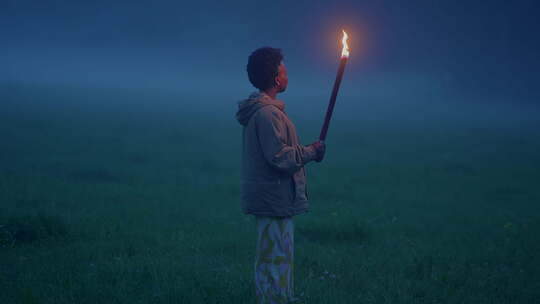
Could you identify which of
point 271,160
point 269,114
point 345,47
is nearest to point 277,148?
point 271,160

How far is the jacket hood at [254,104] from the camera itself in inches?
160

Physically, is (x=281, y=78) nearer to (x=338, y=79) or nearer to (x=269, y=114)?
(x=269, y=114)

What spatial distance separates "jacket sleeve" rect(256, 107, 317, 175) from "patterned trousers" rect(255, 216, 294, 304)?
1.86 ft

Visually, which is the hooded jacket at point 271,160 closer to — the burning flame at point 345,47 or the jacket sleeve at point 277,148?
the jacket sleeve at point 277,148

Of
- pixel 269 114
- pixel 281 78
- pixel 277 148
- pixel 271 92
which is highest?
pixel 281 78

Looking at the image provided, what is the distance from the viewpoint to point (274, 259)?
4.30 metres

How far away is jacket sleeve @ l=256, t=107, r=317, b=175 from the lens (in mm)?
3900

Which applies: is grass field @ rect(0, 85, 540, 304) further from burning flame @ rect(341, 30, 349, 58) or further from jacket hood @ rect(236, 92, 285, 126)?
burning flame @ rect(341, 30, 349, 58)

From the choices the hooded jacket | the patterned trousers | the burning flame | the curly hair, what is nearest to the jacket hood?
the hooded jacket

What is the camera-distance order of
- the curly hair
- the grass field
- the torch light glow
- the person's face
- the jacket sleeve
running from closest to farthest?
the torch light glow < the jacket sleeve < the curly hair < the person's face < the grass field

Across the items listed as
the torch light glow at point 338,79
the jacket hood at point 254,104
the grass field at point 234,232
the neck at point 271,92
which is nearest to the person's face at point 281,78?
the neck at point 271,92

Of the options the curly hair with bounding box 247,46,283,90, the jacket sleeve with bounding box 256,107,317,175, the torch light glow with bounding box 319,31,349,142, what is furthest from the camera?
the curly hair with bounding box 247,46,283,90

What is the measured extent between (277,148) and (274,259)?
3.58ft

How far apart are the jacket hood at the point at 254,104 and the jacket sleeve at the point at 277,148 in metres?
0.09
